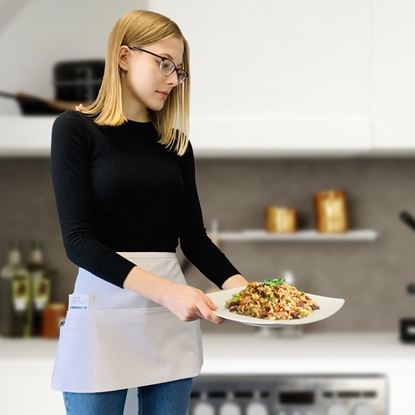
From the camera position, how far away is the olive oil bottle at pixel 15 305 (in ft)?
7.80

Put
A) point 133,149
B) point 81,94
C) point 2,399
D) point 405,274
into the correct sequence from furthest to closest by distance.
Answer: point 405,274 < point 81,94 < point 2,399 < point 133,149

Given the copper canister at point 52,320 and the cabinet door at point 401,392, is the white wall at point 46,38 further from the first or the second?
the cabinet door at point 401,392

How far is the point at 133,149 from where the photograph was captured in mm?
1141

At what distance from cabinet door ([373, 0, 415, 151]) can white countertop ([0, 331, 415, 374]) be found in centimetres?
64

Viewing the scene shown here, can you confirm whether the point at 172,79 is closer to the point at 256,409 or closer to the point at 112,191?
the point at 112,191

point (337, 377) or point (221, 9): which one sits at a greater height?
point (221, 9)

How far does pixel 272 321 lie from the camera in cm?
108

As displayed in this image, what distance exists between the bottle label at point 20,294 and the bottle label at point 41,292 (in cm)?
5

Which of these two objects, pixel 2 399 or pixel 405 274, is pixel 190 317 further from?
pixel 405 274

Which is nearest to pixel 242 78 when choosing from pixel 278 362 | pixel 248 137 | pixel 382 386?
pixel 248 137

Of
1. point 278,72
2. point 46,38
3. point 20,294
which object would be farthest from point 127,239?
point 46,38

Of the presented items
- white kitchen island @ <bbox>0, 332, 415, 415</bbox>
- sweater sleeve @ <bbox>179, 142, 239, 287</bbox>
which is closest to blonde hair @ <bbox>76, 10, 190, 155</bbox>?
sweater sleeve @ <bbox>179, 142, 239, 287</bbox>

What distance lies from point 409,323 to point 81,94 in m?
1.31

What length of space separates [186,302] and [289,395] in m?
1.13
